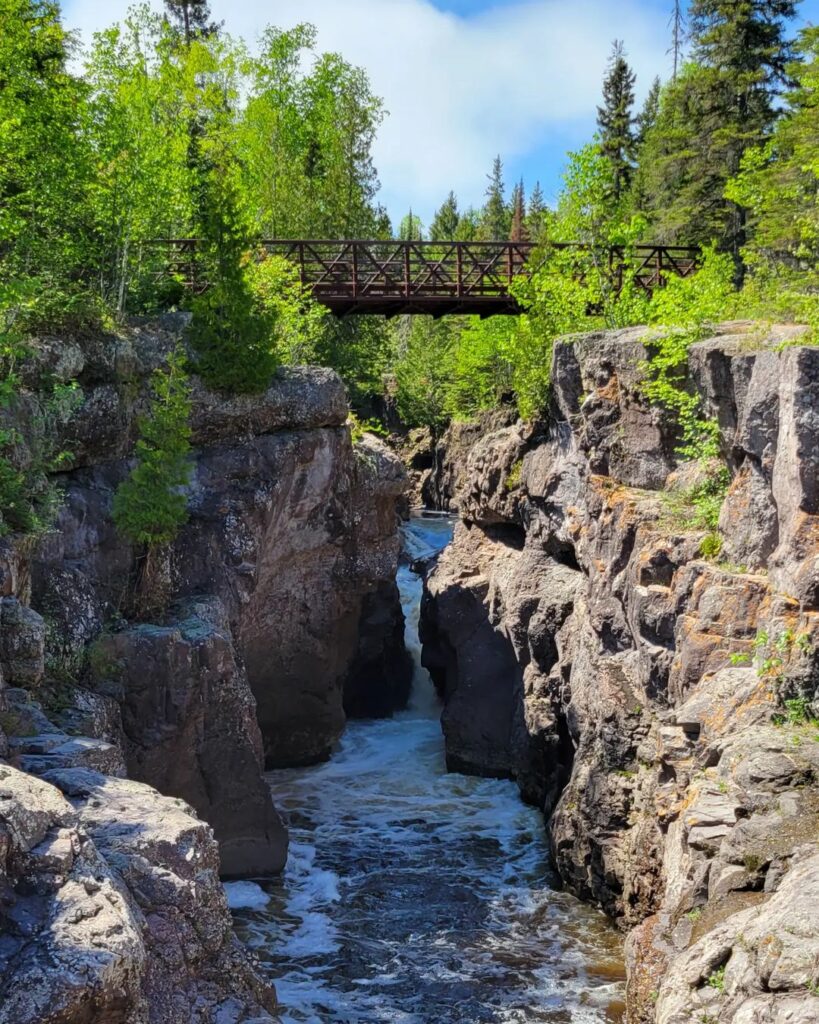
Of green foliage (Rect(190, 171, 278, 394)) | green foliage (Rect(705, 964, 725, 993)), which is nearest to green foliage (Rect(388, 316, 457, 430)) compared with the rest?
green foliage (Rect(190, 171, 278, 394))

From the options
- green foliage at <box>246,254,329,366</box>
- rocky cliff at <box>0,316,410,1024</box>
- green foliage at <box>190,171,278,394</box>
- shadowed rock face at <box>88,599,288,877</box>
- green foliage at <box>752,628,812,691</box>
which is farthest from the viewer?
green foliage at <box>246,254,329,366</box>

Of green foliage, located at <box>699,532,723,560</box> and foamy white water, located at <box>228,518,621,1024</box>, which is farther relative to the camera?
green foliage, located at <box>699,532,723,560</box>

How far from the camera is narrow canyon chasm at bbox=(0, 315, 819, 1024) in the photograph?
990 centimetres

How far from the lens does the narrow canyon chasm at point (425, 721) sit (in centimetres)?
990

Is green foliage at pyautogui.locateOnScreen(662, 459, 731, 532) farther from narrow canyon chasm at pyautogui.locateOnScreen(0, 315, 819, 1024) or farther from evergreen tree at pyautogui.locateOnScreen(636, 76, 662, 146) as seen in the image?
evergreen tree at pyautogui.locateOnScreen(636, 76, 662, 146)

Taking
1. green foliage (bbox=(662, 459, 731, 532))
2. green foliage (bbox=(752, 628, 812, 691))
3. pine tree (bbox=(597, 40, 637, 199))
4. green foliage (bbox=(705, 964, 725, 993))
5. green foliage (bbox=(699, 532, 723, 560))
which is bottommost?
green foliage (bbox=(705, 964, 725, 993))

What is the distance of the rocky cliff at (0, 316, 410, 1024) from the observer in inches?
335

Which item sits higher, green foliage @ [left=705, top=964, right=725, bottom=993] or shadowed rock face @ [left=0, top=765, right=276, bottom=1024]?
shadowed rock face @ [left=0, top=765, right=276, bottom=1024]

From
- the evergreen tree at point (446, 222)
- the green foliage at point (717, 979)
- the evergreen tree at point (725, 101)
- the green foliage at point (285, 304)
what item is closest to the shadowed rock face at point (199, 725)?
the green foliage at point (285, 304)

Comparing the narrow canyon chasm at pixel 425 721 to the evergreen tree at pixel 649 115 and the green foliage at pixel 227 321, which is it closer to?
the green foliage at pixel 227 321

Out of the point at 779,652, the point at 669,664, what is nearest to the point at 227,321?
the point at 669,664

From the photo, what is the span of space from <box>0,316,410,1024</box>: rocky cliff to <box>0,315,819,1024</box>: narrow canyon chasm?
0.05 m

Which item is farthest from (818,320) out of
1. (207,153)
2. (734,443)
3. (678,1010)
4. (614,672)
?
(207,153)

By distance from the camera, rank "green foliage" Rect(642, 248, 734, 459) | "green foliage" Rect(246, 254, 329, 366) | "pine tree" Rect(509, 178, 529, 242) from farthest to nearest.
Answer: "pine tree" Rect(509, 178, 529, 242), "green foliage" Rect(246, 254, 329, 366), "green foliage" Rect(642, 248, 734, 459)
